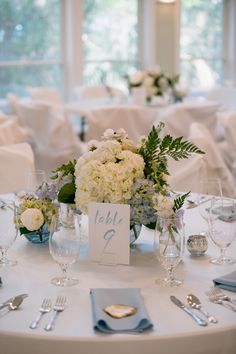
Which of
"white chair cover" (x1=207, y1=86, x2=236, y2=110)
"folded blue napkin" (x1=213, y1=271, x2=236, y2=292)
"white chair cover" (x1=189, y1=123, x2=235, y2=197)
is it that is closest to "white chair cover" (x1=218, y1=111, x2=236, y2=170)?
"white chair cover" (x1=189, y1=123, x2=235, y2=197)

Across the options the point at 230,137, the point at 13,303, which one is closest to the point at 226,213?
the point at 13,303

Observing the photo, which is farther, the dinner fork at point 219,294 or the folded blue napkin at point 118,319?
the dinner fork at point 219,294

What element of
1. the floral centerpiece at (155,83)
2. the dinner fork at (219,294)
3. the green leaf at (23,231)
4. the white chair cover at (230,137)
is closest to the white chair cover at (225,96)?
the floral centerpiece at (155,83)

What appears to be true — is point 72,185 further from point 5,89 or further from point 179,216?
point 5,89

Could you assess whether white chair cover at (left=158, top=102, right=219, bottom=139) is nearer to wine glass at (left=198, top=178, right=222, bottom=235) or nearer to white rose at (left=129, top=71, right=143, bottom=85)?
white rose at (left=129, top=71, right=143, bottom=85)

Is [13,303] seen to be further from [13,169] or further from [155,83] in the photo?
[155,83]

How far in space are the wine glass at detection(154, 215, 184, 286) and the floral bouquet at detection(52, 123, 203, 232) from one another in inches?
5.4

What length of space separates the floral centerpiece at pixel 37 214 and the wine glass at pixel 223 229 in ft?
1.60

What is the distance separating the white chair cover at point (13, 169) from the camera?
320cm

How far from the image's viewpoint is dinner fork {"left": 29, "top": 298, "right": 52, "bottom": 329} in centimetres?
152

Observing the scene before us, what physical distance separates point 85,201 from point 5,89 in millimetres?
6434

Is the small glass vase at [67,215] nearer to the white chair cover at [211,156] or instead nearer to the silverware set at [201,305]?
the silverware set at [201,305]

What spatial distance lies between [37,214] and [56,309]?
0.49 meters

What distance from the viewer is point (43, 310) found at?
1606mm
